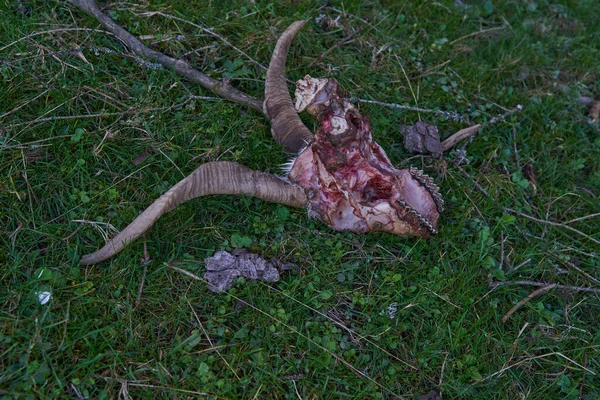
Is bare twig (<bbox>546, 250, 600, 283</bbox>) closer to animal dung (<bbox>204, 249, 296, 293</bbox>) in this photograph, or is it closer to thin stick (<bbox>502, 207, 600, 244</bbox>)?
thin stick (<bbox>502, 207, 600, 244</bbox>)

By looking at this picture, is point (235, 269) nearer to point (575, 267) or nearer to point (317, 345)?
point (317, 345)

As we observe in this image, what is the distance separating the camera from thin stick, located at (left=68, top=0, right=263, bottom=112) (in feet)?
10.1

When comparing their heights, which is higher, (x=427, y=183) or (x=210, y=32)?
(x=210, y=32)

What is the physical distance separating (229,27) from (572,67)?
2431mm

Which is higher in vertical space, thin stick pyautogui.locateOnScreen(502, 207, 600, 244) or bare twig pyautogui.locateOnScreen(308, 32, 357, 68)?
bare twig pyautogui.locateOnScreen(308, 32, 357, 68)

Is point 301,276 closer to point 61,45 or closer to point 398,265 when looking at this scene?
point 398,265

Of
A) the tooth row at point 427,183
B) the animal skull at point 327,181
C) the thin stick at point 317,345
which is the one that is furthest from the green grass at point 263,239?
the tooth row at point 427,183

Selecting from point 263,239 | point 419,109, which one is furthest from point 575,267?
point 263,239

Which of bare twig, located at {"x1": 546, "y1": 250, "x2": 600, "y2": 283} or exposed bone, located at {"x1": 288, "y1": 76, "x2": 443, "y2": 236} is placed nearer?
exposed bone, located at {"x1": 288, "y1": 76, "x2": 443, "y2": 236}

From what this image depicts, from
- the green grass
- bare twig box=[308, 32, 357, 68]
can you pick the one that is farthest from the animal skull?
bare twig box=[308, 32, 357, 68]

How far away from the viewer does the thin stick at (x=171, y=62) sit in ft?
10.1

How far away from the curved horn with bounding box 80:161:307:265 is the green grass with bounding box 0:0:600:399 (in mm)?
99

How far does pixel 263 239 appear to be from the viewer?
2725 millimetres

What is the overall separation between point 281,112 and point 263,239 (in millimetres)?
689
